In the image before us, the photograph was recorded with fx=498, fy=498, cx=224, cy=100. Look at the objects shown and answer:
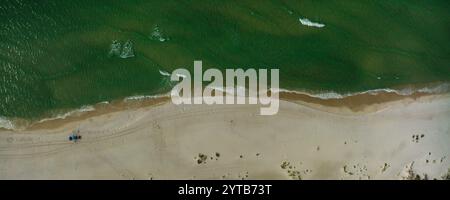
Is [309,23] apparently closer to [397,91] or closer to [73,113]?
[397,91]

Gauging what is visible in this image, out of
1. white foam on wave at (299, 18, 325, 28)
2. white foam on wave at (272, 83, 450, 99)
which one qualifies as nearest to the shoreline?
white foam on wave at (272, 83, 450, 99)

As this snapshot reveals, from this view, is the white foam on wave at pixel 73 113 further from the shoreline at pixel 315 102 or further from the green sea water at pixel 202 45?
the green sea water at pixel 202 45

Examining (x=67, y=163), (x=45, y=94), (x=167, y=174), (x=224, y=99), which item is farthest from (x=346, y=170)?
(x=45, y=94)

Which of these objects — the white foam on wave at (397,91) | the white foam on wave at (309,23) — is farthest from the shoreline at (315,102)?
the white foam on wave at (309,23)

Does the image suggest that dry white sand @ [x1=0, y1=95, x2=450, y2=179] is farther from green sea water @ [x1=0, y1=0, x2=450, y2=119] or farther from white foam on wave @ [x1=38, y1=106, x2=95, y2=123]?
green sea water @ [x1=0, y1=0, x2=450, y2=119]

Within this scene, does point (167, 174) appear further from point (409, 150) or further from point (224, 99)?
point (409, 150)

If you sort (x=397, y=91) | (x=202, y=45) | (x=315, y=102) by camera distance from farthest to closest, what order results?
(x=397, y=91) → (x=315, y=102) → (x=202, y=45)

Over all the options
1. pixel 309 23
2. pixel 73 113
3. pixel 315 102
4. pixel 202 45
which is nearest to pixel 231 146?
pixel 315 102
